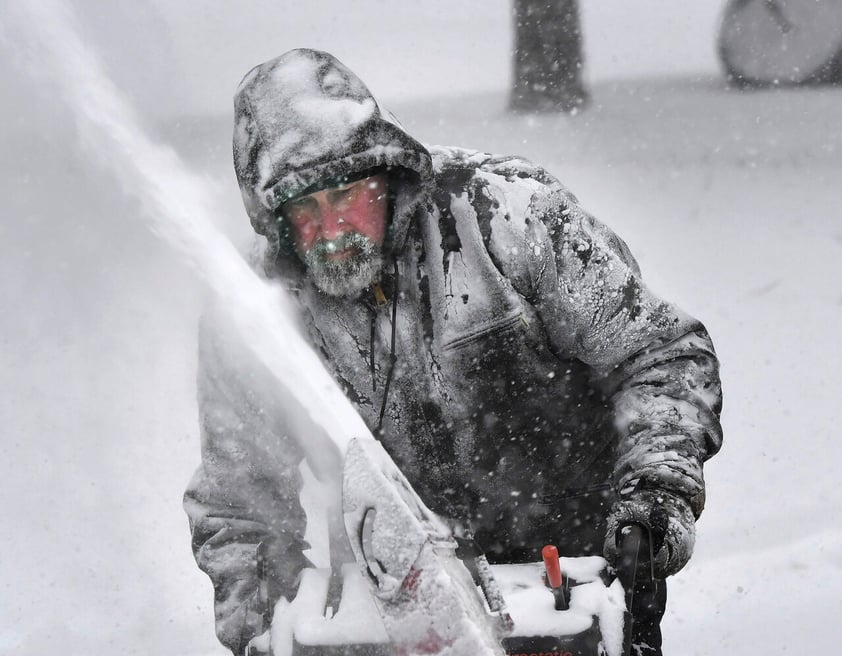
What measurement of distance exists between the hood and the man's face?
49 mm

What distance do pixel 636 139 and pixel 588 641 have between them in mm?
4554

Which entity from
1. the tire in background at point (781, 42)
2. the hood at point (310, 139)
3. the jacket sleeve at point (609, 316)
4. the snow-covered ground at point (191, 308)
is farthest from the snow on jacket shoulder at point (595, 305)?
the tire in background at point (781, 42)

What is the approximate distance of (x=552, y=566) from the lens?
135cm

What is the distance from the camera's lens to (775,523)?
155 inches

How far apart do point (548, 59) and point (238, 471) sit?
4.20 m

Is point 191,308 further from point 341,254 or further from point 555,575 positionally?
point 555,575

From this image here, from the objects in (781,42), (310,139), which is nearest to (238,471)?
(310,139)

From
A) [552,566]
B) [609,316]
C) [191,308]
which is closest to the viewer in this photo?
[552,566]

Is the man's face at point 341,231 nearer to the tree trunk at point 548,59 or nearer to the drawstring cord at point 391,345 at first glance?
the drawstring cord at point 391,345

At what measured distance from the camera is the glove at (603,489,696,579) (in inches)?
61.3

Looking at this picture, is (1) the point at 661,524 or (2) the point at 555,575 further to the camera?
(1) the point at 661,524

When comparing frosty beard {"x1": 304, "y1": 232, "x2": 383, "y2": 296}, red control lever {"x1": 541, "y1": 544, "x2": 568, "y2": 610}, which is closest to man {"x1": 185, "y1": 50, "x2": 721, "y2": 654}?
frosty beard {"x1": 304, "y1": 232, "x2": 383, "y2": 296}

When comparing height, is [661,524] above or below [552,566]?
below

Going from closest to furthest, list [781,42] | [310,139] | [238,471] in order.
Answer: [310,139] → [238,471] → [781,42]
